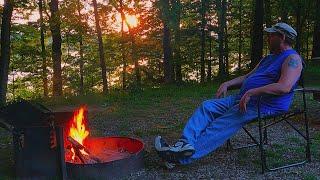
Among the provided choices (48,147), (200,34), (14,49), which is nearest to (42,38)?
(14,49)

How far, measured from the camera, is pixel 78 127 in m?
4.46

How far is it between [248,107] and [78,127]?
1.74 meters

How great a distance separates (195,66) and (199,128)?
63.3 feet

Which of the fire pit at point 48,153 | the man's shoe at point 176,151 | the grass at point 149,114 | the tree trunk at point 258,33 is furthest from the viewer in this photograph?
the tree trunk at point 258,33

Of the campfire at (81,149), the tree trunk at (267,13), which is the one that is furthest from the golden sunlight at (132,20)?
the campfire at (81,149)

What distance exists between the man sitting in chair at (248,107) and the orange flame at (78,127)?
0.92 meters

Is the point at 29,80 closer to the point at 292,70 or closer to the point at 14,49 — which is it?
the point at 14,49

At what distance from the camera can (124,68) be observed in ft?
78.7

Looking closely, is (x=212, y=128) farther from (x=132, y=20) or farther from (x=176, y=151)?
(x=132, y=20)

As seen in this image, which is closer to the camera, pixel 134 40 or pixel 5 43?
pixel 5 43

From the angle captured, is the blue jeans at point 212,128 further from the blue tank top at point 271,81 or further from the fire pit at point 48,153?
the fire pit at point 48,153

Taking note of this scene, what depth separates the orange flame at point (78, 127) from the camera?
14.4 feet

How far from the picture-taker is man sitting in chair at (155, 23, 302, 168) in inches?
153

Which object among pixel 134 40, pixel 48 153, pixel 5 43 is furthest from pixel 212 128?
pixel 134 40
